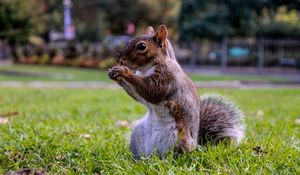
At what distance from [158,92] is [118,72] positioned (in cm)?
21

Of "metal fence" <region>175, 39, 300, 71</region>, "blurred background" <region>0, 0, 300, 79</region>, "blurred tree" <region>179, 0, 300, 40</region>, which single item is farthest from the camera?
"blurred tree" <region>179, 0, 300, 40</region>

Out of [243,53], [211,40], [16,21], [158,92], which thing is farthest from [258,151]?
[16,21]

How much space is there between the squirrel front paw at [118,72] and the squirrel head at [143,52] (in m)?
0.06

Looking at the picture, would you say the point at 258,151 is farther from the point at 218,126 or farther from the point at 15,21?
the point at 15,21

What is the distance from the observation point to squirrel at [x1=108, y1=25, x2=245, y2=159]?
1993 millimetres

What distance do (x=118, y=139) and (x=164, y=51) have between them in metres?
1.02

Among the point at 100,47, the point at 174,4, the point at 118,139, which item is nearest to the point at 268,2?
the point at 100,47

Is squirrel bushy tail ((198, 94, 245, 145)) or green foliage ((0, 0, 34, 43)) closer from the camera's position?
squirrel bushy tail ((198, 94, 245, 145))

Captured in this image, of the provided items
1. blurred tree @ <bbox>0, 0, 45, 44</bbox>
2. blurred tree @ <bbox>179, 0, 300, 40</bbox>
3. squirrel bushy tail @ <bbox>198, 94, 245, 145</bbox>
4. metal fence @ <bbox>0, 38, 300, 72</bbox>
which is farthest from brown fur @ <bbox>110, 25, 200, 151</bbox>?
blurred tree @ <bbox>0, 0, 45, 44</bbox>

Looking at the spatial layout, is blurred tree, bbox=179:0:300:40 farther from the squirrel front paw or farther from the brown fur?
the squirrel front paw

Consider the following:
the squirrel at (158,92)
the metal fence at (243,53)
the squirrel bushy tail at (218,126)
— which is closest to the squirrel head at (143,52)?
the squirrel at (158,92)

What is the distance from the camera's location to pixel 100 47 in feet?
75.3

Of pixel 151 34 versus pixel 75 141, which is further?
pixel 75 141

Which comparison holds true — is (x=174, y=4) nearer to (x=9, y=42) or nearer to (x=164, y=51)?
(x=9, y=42)
